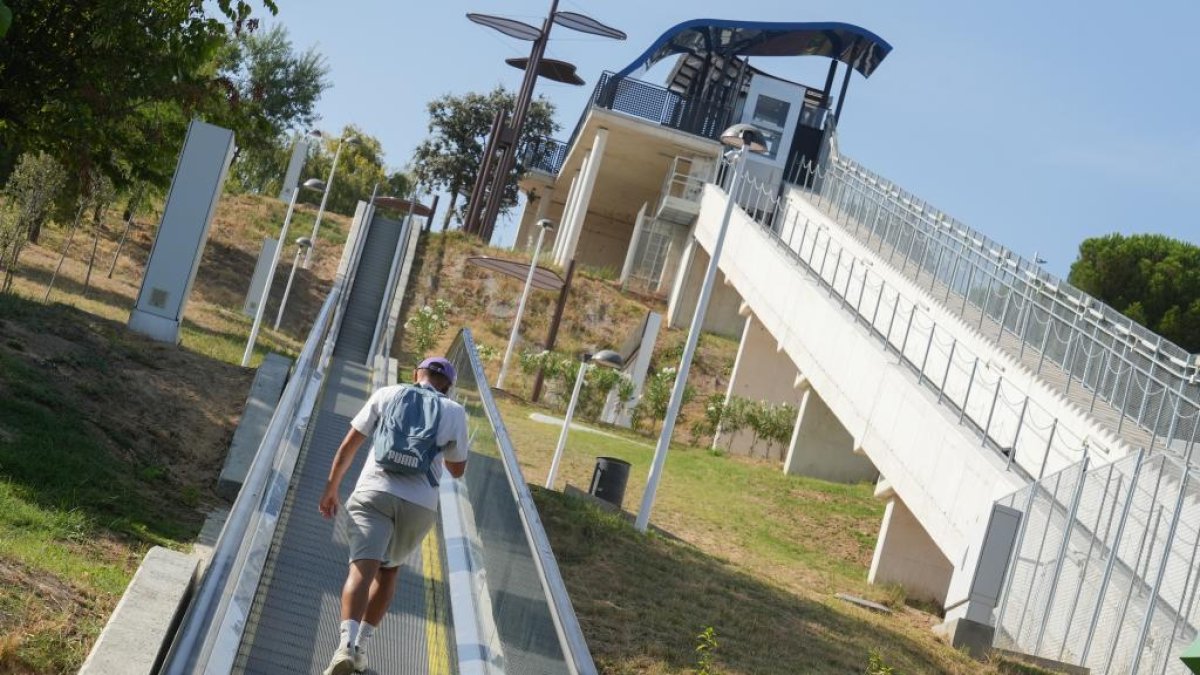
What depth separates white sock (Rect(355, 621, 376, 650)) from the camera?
28.0ft

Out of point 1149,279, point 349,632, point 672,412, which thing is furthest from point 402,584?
point 1149,279

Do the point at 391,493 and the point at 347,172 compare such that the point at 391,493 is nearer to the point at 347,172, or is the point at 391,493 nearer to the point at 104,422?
the point at 104,422

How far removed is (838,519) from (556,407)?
1063 cm

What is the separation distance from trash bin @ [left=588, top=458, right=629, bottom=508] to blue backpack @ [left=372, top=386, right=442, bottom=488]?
39.5ft

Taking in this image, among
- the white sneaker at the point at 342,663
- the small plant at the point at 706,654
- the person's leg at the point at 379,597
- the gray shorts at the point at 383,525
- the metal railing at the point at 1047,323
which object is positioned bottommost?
the small plant at the point at 706,654

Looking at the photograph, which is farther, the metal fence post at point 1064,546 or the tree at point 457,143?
the tree at point 457,143

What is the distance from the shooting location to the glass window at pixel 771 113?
5050cm

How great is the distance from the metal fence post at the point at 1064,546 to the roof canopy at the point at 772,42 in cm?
3571

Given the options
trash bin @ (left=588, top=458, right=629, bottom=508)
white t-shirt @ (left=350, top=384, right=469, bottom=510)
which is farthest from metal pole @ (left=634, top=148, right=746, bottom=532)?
white t-shirt @ (left=350, top=384, right=469, bottom=510)

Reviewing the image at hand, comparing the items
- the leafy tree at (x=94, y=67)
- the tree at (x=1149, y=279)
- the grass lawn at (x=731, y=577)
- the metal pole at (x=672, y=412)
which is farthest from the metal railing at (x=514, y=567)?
the tree at (x=1149, y=279)

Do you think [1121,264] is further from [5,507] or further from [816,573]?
[5,507]

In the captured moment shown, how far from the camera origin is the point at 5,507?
1113 cm

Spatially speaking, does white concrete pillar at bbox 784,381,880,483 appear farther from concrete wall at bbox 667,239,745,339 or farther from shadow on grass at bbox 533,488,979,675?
concrete wall at bbox 667,239,745,339

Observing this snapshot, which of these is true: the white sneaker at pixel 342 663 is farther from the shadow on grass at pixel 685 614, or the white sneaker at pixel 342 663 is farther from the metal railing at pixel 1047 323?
the metal railing at pixel 1047 323
